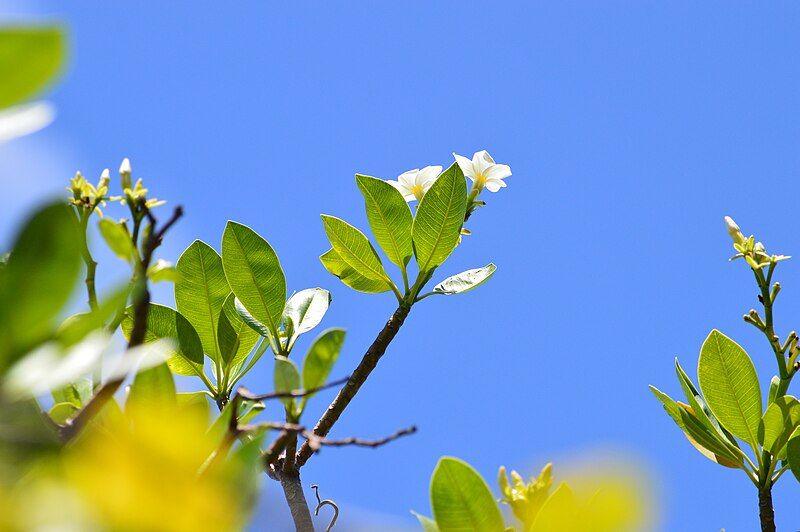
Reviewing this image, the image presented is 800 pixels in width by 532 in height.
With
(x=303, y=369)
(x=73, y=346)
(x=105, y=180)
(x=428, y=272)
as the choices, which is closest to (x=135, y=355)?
(x=73, y=346)

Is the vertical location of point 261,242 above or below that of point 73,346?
above

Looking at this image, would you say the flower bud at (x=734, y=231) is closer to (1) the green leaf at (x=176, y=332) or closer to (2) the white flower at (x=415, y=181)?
(2) the white flower at (x=415, y=181)

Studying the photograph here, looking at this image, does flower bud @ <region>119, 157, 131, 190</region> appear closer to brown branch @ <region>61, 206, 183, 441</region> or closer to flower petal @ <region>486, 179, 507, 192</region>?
brown branch @ <region>61, 206, 183, 441</region>

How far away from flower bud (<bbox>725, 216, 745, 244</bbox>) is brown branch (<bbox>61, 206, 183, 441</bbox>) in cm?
124

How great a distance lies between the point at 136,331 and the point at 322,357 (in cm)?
19

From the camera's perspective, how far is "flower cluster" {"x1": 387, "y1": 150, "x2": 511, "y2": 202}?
68.4 inches

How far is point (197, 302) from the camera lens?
4.69 feet

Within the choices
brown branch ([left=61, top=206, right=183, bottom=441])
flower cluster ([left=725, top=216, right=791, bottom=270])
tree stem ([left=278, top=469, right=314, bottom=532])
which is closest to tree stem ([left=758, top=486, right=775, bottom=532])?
flower cluster ([left=725, top=216, right=791, bottom=270])

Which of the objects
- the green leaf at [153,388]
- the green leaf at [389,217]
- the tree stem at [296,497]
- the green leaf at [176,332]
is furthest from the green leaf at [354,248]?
the green leaf at [153,388]

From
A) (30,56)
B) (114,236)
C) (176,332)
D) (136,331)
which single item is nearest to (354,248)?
(176,332)

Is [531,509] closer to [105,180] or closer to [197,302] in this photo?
[105,180]

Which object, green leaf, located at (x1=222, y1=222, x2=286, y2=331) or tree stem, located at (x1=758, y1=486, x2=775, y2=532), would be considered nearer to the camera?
tree stem, located at (x1=758, y1=486, x2=775, y2=532)

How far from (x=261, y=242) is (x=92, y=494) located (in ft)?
3.39

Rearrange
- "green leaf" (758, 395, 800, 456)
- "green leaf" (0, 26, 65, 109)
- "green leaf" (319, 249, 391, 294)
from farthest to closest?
"green leaf" (319, 249, 391, 294)
"green leaf" (758, 395, 800, 456)
"green leaf" (0, 26, 65, 109)
